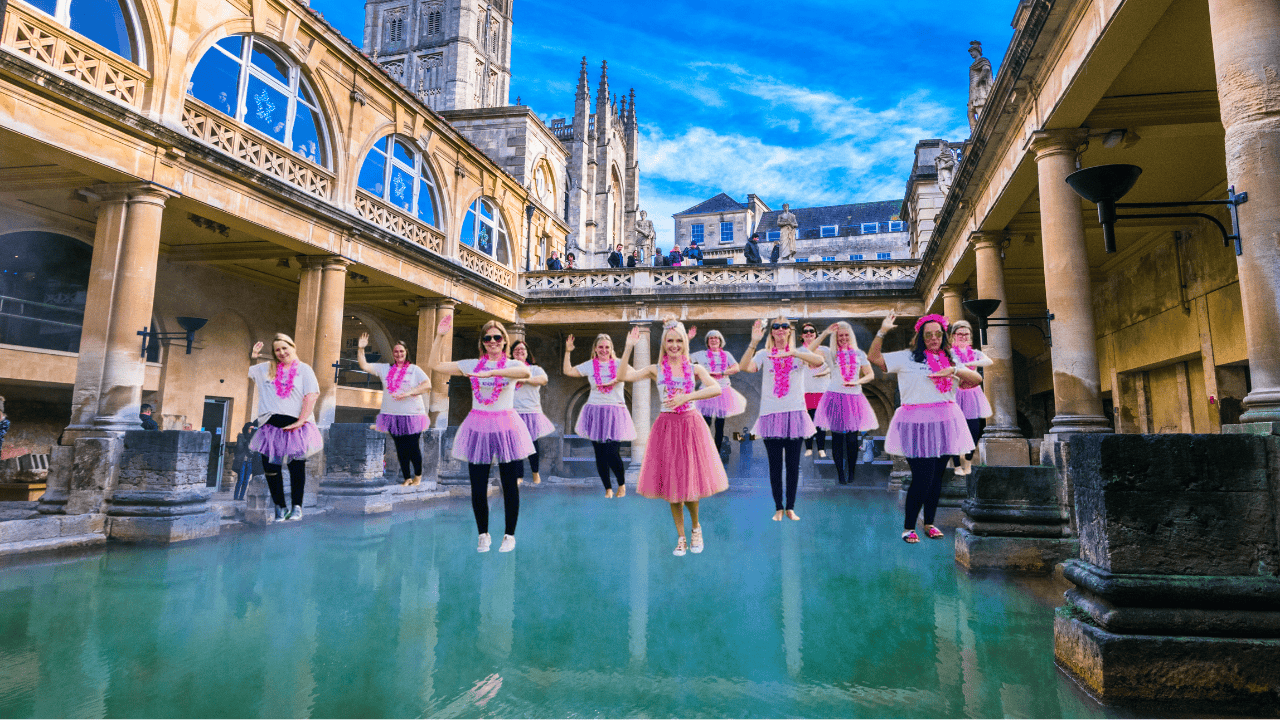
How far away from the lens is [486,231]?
20.2 meters

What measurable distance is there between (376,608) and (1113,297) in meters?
17.4

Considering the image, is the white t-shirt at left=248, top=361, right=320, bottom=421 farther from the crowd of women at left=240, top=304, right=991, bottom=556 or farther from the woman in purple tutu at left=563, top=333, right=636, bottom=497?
the woman in purple tutu at left=563, top=333, right=636, bottom=497

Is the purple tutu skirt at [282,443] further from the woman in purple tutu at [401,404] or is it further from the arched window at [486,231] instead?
the arched window at [486,231]

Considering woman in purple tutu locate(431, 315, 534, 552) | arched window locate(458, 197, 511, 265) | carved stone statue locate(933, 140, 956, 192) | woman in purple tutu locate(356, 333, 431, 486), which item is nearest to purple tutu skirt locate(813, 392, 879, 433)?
woman in purple tutu locate(431, 315, 534, 552)

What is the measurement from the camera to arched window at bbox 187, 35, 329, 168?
1135 centimetres

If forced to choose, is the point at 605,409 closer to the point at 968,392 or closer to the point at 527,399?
the point at 527,399

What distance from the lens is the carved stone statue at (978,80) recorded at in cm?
1154

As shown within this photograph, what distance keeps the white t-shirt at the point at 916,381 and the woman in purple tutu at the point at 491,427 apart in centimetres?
313

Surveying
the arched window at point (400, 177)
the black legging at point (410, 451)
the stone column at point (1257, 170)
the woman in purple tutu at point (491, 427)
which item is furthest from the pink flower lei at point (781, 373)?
the arched window at point (400, 177)

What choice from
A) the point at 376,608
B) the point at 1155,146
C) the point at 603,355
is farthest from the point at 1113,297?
the point at 376,608

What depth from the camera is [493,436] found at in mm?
5574

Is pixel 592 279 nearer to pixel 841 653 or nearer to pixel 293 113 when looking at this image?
pixel 293 113

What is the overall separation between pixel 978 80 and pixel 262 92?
514 inches

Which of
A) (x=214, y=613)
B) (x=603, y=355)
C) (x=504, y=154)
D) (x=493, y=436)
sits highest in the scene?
(x=504, y=154)
